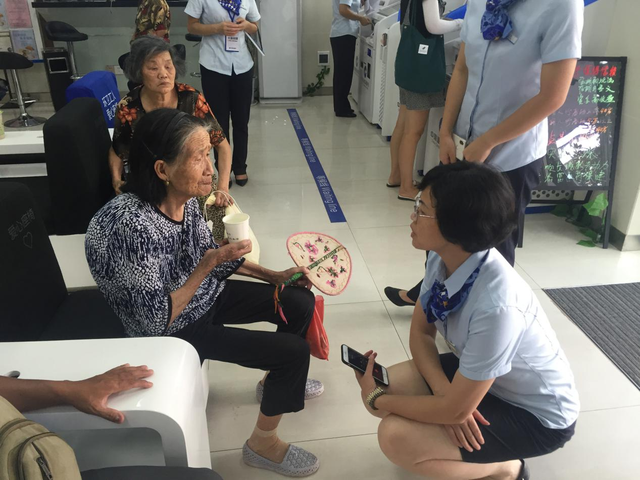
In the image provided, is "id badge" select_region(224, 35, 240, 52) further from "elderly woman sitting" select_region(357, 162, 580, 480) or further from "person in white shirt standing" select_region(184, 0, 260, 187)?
"elderly woman sitting" select_region(357, 162, 580, 480)

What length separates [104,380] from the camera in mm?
1103

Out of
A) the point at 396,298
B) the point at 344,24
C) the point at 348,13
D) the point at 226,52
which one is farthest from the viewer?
the point at 344,24

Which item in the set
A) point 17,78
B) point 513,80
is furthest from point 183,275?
point 17,78

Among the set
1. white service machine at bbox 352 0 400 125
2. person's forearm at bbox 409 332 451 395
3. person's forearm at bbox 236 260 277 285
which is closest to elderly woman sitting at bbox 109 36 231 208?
person's forearm at bbox 236 260 277 285

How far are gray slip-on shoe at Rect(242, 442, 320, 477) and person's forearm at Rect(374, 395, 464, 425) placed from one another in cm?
36

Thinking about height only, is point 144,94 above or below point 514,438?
above

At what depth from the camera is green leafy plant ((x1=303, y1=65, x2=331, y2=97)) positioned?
6.54 m

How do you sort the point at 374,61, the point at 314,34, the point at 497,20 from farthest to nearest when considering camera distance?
the point at 314,34
the point at 374,61
the point at 497,20

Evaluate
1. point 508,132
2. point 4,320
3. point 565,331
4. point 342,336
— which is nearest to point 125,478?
point 4,320

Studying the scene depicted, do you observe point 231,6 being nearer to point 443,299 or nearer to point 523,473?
point 443,299

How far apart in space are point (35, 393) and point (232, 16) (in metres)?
2.92

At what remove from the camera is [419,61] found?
10.5ft

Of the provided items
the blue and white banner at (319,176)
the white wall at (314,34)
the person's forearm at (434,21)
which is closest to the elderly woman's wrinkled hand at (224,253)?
the blue and white banner at (319,176)

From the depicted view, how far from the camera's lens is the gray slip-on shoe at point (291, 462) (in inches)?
66.3
